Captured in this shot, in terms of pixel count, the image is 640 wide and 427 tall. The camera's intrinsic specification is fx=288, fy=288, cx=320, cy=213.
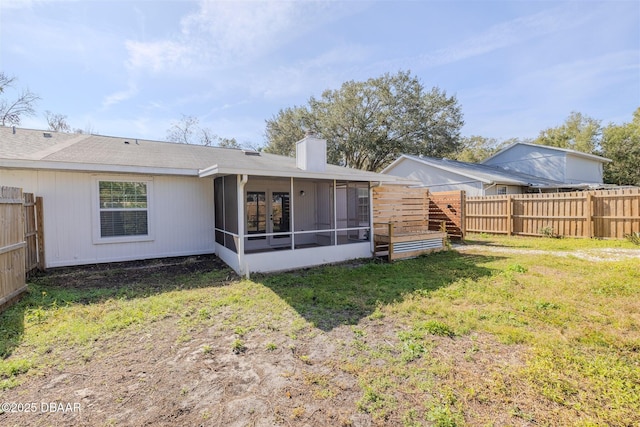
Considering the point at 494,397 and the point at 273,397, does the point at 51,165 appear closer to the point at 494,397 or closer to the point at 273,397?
the point at 273,397

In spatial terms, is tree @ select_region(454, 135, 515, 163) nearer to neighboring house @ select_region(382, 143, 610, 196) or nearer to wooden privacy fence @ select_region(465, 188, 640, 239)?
neighboring house @ select_region(382, 143, 610, 196)

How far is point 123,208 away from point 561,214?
14.6m

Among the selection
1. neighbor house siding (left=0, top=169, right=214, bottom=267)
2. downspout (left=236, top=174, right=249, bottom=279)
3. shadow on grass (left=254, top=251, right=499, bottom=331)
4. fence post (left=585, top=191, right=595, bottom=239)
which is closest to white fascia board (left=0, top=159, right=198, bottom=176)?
neighbor house siding (left=0, top=169, right=214, bottom=267)

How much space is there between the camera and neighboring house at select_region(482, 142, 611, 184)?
19.5m

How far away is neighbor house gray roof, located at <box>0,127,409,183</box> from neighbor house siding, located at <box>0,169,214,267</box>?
499mm

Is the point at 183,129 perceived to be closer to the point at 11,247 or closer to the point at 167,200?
the point at 167,200

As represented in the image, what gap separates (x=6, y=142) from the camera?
25.0ft

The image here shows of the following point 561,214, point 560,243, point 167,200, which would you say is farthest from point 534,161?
point 167,200

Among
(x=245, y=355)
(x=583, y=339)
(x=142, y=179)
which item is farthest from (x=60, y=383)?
A: (x=142, y=179)

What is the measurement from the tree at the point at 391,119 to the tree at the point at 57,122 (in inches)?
745

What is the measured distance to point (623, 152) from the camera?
27.7 metres

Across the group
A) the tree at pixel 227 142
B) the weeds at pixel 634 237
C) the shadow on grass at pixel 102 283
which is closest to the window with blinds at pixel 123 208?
the shadow on grass at pixel 102 283

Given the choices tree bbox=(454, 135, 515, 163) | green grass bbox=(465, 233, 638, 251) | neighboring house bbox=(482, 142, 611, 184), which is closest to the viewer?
green grass bbox=(465, 233, 638, 251)

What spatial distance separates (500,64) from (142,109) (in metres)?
20.9
